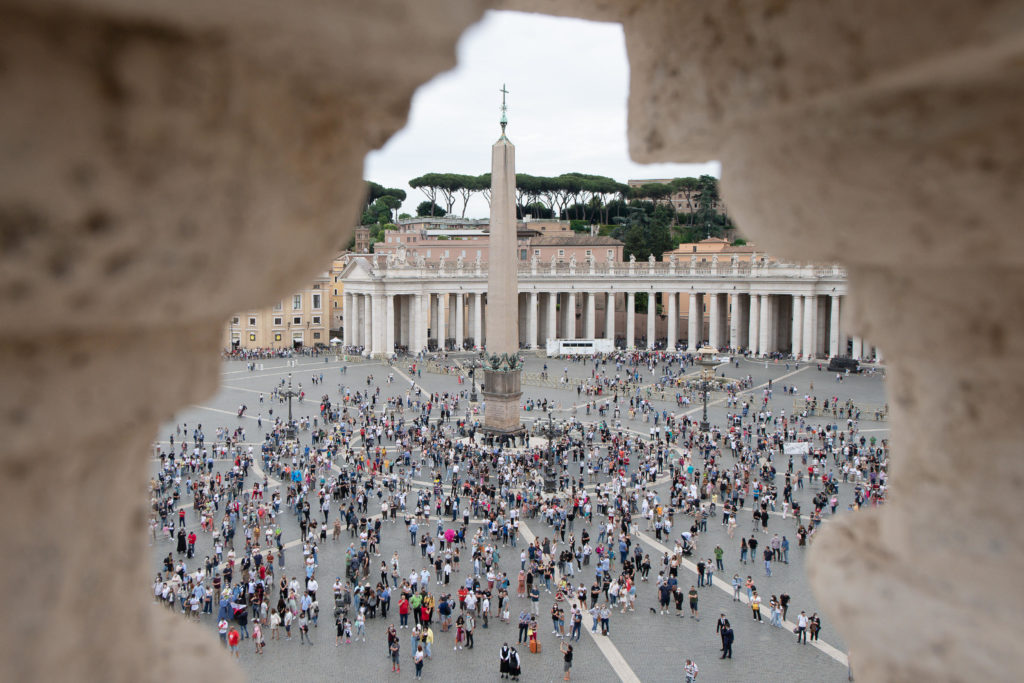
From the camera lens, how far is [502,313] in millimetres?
32719

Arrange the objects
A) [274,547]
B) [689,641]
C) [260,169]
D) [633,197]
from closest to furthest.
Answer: [260,169] < [689,641] < [274,547] < [633,197]

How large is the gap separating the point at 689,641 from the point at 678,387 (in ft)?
104

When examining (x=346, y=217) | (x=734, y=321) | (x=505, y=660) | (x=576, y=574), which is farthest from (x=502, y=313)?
(x=734, y=321)

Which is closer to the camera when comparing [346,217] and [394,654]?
[346,217]

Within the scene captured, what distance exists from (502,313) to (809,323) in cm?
3644

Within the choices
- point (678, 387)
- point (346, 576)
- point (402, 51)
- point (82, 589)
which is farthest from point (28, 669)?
point (678, 387)

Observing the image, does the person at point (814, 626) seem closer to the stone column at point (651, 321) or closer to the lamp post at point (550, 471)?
the lamp post at point (550, 471)

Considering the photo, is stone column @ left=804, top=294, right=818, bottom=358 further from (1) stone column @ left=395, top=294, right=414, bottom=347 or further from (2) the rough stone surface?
(2) the rough stone surface

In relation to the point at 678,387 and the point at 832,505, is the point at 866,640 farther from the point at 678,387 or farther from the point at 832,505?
the point at 678,387

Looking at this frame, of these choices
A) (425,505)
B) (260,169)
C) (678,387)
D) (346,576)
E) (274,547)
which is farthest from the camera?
(678,387)

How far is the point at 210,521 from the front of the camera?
69.1 ft

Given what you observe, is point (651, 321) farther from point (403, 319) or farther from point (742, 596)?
point (742, 596)

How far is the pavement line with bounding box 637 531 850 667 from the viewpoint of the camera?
1434cm

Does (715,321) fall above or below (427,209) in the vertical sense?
below
